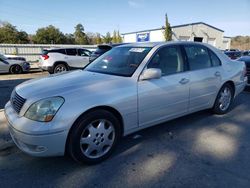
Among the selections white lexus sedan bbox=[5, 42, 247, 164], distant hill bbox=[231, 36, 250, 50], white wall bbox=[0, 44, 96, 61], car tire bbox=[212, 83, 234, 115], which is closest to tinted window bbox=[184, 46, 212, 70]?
white lexus sedan bbox=[5, 42, 247, 164]

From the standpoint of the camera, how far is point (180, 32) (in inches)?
1417

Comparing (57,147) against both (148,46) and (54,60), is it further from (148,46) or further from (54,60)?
(54,60)

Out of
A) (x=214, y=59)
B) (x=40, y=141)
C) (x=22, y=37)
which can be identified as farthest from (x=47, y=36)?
(x=40, y=141)

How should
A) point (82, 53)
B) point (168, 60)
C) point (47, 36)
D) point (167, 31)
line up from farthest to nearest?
1. point (47, 36)
2. point (167, 31)
3. point (82, 53)
4. point (168, 60)

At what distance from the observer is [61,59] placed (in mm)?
13023

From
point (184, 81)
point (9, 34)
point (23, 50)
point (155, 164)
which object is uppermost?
point (9, 34)

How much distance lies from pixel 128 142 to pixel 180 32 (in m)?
34.8

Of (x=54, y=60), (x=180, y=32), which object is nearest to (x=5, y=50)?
(x=54, y=60)

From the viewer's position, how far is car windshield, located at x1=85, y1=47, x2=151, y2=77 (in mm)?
3666

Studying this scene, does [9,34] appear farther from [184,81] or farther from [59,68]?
[184,81]

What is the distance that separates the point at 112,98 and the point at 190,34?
36293 millimetres

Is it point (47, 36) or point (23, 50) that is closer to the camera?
point (23, 50)

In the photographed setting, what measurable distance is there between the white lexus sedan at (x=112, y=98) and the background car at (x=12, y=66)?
10.9 m

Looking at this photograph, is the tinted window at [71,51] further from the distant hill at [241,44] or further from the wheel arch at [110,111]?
the distant hill at [241,44]
